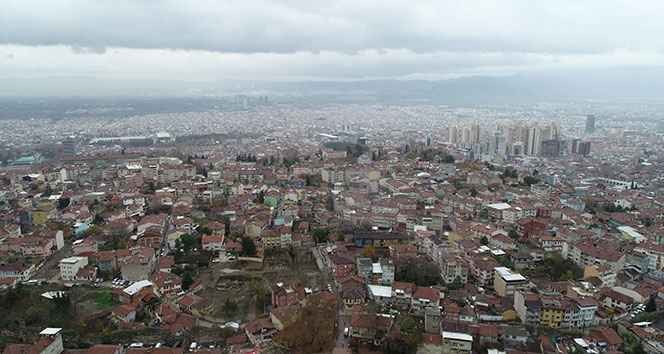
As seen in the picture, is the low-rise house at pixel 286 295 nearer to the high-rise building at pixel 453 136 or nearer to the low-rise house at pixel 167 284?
the low-rise house at pixel 167 284

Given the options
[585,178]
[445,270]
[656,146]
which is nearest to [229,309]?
[445,270]

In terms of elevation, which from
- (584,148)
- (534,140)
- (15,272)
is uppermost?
(534,140)

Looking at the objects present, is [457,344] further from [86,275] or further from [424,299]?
[86,275]

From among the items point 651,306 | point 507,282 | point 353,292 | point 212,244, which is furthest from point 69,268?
point 651,306

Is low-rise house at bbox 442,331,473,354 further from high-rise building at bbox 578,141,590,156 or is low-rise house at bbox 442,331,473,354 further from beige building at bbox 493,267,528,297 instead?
high-rise building at bbox 578,141,590,156

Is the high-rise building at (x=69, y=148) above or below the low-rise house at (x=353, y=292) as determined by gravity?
below

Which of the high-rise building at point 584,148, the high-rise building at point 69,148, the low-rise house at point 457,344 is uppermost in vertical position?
the low-rise house at point 457,344

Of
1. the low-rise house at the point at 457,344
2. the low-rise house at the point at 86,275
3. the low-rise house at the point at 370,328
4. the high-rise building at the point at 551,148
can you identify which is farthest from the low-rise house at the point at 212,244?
the high-rise building at the point at 551,148

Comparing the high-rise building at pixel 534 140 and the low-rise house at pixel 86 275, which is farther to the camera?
the high-rise building at pixel 534 140

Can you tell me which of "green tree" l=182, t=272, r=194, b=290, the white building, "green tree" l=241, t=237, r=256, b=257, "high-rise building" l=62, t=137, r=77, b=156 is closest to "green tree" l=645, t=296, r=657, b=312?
"green tree" l=241, t=237, r=256, b=257

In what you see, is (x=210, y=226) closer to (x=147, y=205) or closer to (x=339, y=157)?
(x=147, y=205)

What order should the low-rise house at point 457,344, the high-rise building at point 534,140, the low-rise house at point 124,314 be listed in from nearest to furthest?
the low-rise house at point 457,344 < the low-rise house at point 124,314 < the high-rise building at point 534,140
